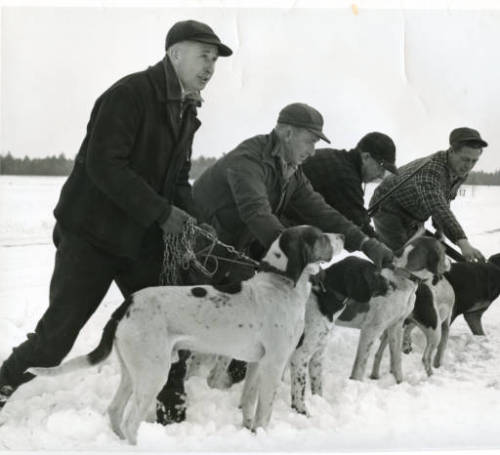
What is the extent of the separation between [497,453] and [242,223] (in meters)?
2.34

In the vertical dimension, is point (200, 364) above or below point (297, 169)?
below

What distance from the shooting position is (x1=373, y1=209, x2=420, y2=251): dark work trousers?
5.56m

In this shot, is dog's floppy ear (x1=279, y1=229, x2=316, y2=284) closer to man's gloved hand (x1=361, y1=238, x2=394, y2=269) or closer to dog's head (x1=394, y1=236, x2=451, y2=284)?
man's gloved hand (x1=361, y1=238, x2=394, y2=269)

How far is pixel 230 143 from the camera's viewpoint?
4793mm

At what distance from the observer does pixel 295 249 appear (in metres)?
3.64

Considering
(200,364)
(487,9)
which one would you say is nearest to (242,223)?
(200,364)

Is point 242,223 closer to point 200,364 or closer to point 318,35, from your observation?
point 200,364

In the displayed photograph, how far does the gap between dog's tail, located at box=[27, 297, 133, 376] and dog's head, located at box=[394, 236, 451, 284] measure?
2.29m

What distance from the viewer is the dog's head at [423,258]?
4.72 m

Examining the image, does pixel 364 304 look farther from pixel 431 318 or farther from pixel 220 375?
pixel 220 375

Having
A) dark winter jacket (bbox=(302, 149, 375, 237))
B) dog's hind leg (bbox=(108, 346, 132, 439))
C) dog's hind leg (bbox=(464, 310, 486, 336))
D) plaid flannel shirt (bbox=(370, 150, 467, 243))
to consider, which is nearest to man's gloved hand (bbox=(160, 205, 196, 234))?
dog's hind leg (bbox=(108, 346, 132, 439))

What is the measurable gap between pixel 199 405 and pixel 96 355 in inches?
38.7

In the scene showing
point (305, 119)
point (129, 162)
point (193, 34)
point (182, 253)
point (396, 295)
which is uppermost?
point (193, 34)

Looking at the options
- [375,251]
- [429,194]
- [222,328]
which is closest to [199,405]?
[222,328]
